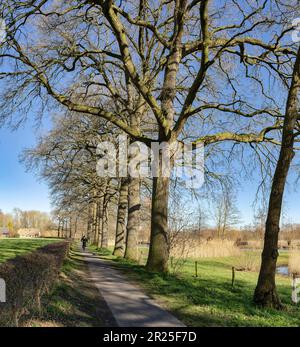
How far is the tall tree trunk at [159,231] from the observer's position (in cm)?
1468

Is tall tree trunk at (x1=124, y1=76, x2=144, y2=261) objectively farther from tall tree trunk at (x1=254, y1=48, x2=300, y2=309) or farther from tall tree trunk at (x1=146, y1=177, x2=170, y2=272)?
tall tree trunk at (x1=254, y1=48, x2=300, y2=309)

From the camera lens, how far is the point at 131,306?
8.91m

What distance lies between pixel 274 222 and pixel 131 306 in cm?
378

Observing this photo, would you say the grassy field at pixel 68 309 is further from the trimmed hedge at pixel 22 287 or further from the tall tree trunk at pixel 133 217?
the tall tree trunk at pixel 133 217

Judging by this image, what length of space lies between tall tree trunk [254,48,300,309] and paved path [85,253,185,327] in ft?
8.40

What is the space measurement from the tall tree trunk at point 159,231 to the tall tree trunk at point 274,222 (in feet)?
17.1

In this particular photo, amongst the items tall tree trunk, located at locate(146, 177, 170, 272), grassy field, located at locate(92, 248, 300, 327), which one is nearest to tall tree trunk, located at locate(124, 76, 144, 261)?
tall tree trunk, located at locate(146, 177, 170, 272)

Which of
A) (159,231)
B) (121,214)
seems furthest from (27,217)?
(159,231)

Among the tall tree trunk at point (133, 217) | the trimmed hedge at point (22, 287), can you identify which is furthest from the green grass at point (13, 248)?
the tall tree trunk at point (133, 217)

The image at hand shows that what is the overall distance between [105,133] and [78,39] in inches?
319

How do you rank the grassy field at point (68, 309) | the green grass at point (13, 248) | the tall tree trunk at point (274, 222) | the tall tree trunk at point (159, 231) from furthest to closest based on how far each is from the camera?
the green grass at point (13, 248) < the tall tree trunk at point (159, 231) < the tall tree trunk at point (274, 222) < the grassy field at point (68, 309)

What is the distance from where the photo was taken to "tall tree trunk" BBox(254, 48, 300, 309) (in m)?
9.73
